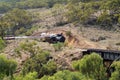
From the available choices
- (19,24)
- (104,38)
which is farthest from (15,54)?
(19,24)

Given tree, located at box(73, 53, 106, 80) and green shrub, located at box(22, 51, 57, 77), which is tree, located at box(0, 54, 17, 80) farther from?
tree, located at box(73, 53, 106, 80)

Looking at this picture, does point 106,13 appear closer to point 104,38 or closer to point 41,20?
point 104,38

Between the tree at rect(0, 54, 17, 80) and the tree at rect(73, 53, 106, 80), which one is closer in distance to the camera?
the tree at rect(73, 53, 106, 80)

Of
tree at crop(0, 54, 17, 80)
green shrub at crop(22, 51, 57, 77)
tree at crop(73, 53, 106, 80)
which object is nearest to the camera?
tree at crop(73, 53, 106, 80)

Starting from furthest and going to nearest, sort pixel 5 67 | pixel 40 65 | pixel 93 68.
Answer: pixel 40 65 → pixel 5 67 → pixel 93 68

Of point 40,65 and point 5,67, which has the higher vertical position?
point 5,67

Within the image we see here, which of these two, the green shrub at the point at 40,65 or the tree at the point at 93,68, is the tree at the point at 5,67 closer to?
the green shrub at the point at 40,65

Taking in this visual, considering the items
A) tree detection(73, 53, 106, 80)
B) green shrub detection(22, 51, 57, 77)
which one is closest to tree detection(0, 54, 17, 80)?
green shrub detection(22, 51, 57, 77)

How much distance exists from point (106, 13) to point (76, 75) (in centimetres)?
3416

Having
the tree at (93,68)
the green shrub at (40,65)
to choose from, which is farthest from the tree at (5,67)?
the tree at (93,68)

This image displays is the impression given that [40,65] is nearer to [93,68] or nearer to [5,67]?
[5,67]

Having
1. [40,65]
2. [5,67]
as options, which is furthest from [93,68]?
[5,67]

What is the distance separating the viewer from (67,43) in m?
54.4

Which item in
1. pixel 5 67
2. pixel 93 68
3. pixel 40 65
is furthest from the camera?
pixel 40 65
